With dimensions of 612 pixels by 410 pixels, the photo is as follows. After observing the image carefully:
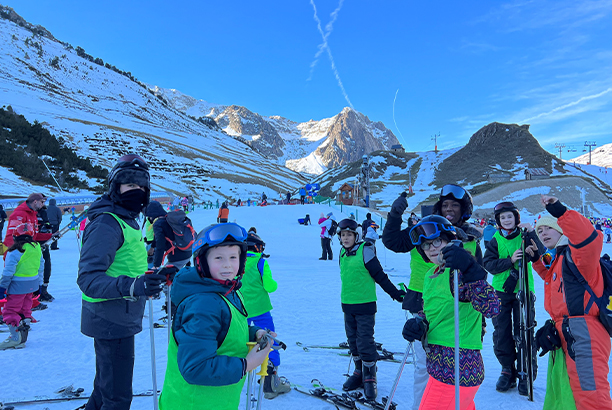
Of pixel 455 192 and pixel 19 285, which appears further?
pixel 19 285

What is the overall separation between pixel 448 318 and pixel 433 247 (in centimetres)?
51

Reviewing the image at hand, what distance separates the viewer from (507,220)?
4262mm

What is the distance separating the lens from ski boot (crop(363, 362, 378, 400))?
3847 mm

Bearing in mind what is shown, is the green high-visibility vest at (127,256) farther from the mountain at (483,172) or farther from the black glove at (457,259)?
the mountain at (483,172)

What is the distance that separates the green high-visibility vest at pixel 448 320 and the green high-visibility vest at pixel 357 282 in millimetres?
1431

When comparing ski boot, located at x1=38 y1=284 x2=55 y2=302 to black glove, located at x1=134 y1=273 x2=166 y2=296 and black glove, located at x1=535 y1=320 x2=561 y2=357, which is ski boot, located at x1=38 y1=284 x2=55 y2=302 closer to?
black glove, located at x1=134 y1=273 x2=166 y2=296

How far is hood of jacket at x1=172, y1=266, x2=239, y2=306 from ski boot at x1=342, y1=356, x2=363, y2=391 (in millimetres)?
2814

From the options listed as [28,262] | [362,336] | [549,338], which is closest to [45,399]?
[28,262]

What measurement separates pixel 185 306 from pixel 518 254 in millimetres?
3775

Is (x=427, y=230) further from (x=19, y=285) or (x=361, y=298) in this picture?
(x=19, y=285)

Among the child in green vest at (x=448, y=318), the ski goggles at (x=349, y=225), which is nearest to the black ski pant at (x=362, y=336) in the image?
the ski goggles at (x=349, y=225)

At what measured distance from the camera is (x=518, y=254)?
13.3 ft

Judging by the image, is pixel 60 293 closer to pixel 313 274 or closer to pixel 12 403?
pixel 12 403

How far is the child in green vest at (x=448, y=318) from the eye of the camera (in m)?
2.36
